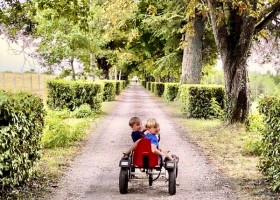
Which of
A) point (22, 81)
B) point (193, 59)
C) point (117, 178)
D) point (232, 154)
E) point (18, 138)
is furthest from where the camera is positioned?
point (22, 81)

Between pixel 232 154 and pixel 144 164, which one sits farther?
pixel 232 154

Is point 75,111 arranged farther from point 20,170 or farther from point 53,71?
point 20,170

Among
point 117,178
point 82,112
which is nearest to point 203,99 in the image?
point 82,112

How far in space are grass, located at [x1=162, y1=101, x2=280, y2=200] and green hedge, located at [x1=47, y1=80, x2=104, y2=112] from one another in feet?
16.4

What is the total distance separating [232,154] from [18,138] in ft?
19.6

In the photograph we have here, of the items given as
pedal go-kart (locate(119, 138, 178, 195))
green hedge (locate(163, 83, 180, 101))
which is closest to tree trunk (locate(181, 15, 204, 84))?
green hedge (locate(163, 83, 180, 101))

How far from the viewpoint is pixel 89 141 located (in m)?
13.1

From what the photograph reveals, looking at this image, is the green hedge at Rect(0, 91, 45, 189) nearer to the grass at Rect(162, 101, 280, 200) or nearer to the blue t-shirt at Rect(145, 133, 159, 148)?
the blue t-shirt at Rect(145, 133, 159, 148)

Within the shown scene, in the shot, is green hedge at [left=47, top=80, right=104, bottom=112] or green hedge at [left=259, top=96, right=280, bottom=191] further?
green hedge at [left=47, top=80, right=104, bottom=112]

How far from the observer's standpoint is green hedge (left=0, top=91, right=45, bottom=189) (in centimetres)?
602

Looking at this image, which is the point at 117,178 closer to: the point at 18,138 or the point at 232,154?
the point at 18,138

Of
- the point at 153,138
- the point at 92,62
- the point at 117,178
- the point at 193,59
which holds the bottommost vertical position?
the point at 117,178

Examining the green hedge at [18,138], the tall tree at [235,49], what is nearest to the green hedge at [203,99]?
the tall tree at [235,49]

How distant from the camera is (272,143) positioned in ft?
25.0
